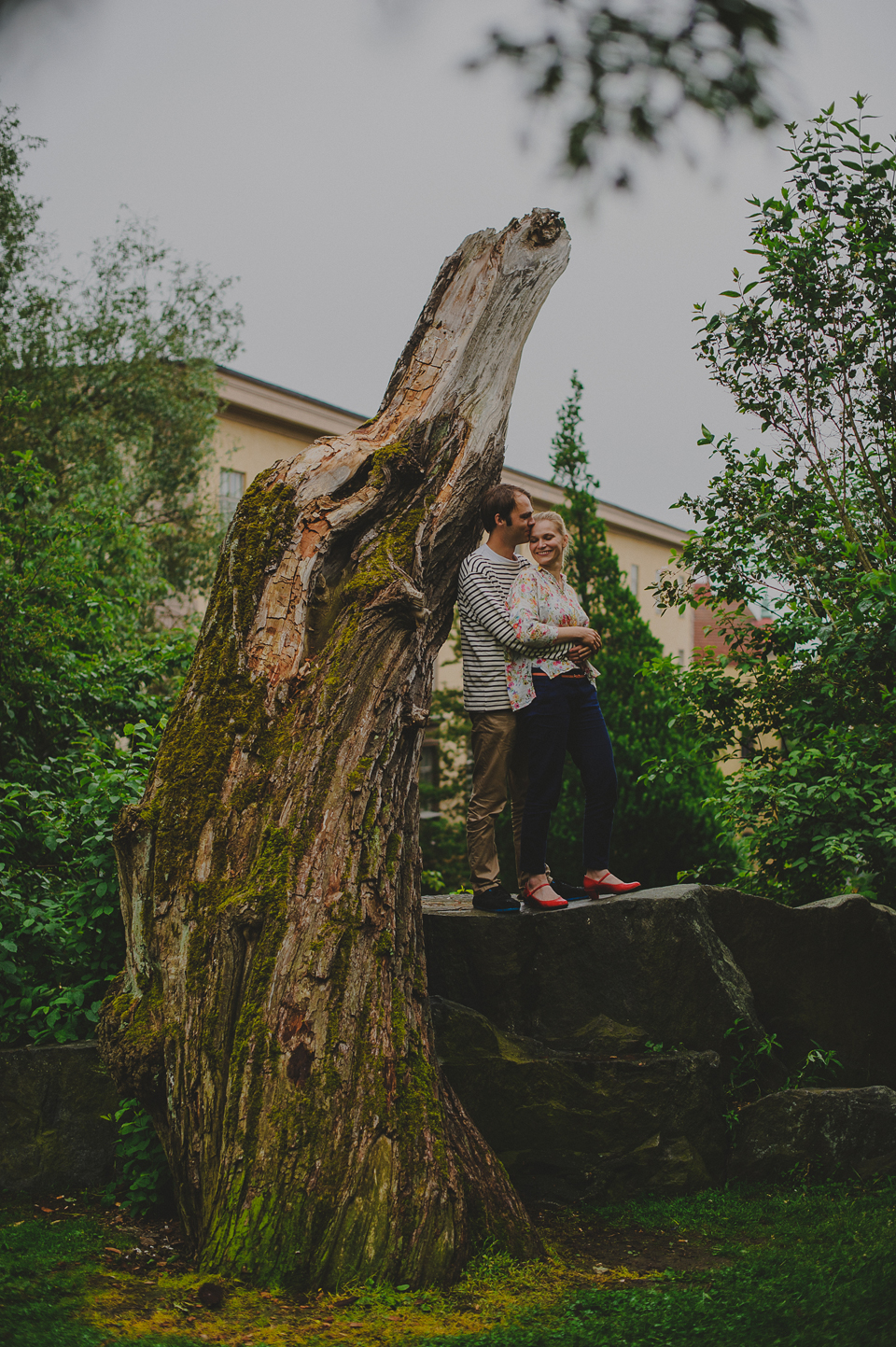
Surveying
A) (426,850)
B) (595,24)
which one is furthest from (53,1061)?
(426,850)

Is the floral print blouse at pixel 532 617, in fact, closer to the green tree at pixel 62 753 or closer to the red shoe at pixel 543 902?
the red shoe at pixel 543 902

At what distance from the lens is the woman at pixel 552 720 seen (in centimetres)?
461

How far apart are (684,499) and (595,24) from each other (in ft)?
16.6

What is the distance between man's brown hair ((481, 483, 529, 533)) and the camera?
488cm

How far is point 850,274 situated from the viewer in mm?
5594

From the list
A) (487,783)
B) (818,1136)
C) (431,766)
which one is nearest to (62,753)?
(487,783)

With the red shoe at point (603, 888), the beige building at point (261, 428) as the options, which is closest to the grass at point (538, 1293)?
the red shoe at point (603, 888)

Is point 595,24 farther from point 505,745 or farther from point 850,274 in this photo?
point 850,274

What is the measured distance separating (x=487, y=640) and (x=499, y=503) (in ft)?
2.31

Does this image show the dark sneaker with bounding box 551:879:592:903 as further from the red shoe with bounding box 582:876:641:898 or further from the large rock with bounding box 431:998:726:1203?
the large rock with bounding box 431:998:726:1203

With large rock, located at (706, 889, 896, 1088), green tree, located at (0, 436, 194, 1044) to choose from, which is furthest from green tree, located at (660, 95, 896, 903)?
green tree, located at (0, 436, 194, 1044)

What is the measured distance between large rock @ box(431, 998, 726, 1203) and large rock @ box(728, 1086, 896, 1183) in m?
0.16

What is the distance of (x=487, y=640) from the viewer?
15.6 feet

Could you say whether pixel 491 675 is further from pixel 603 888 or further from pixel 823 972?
pixel 823 972
